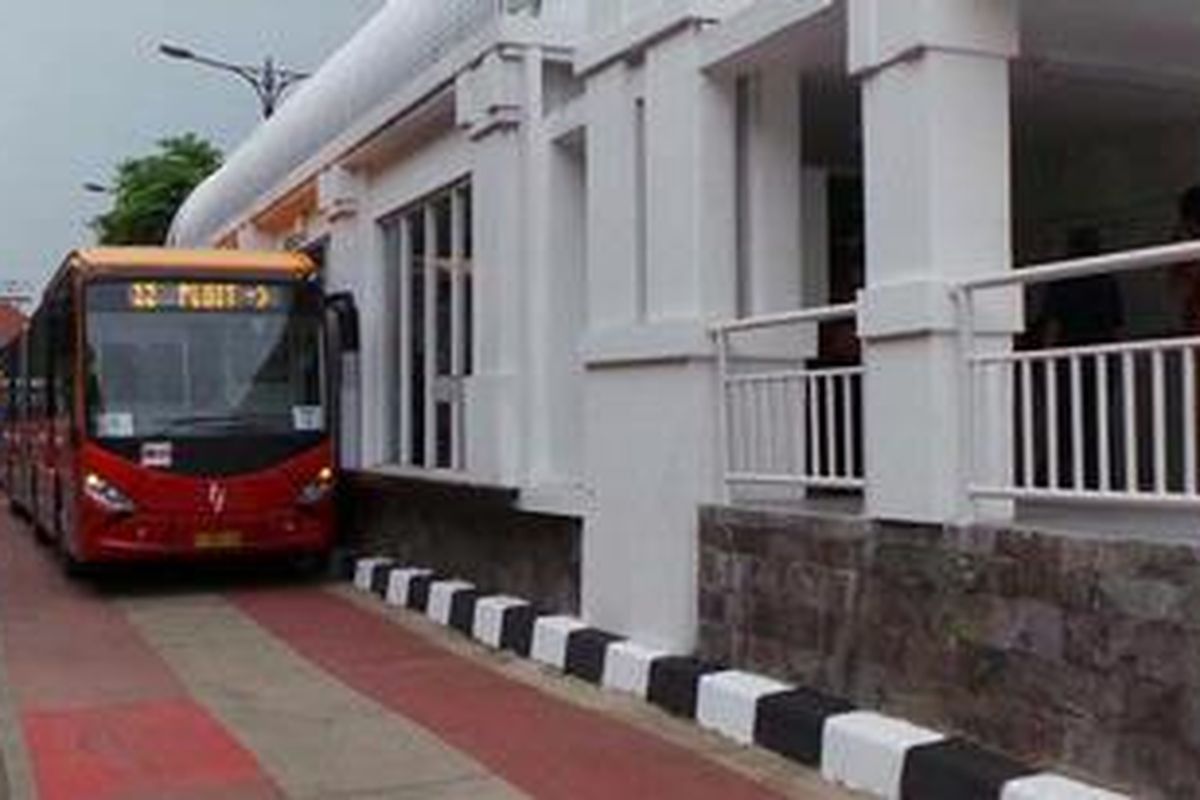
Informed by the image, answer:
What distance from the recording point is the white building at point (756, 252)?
7.94m

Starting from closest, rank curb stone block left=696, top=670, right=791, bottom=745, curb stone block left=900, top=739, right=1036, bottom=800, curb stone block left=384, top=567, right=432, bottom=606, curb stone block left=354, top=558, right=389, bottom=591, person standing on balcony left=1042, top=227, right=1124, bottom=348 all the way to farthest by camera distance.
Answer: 1. curb stone block left=900, top=739, right=1036, bottom=800
2. curb stone block left=696, top=670, right=791, bottom=745
3. person standing on balcony left=1042, top=227, right=1124, bottom=348
4. curb stone block left=384, top=567, right=432, bottom=606
5. curb stone block left=354, top=558, right=389, bottom=591

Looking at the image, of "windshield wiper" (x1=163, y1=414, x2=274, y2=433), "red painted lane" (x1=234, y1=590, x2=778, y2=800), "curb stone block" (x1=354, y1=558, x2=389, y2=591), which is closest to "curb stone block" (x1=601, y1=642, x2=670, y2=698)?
"red painted lane" (x1=234, y1=590, x2=778, y2=800)

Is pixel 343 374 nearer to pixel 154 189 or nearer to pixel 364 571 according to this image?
pixel 364 571

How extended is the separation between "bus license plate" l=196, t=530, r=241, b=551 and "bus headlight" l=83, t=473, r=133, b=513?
656 millimetres

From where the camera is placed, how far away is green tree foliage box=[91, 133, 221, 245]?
47.8 meters

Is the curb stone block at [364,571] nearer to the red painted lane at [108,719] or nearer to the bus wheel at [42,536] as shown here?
the red painted lane at [108,719]

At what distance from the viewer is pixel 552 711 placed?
32.0 feet

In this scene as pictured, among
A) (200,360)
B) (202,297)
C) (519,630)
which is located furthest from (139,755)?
(202,297)

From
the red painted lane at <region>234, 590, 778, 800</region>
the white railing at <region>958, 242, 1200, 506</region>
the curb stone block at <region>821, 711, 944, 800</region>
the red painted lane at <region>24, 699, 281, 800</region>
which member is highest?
the white railing at <region>958, 242, 1200, 506</region>

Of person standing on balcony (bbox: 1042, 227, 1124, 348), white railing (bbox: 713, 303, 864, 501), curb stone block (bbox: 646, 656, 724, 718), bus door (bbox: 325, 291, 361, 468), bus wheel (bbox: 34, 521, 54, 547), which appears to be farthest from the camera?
bus wheel (bbox: 34, 521, 54, 547)

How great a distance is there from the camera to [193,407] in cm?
1573

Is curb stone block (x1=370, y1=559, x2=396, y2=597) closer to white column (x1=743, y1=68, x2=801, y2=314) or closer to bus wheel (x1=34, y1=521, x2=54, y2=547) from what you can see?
bus wheel (x1=34, y1=521, x2=54, y2=547)

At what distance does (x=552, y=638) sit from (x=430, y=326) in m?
5.36

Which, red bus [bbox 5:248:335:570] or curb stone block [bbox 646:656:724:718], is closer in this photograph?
curb stone block [bbox 646:656:724:718]
